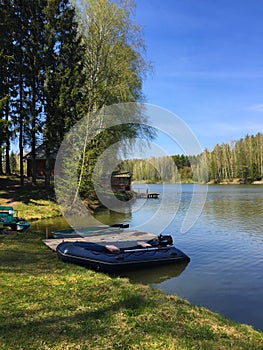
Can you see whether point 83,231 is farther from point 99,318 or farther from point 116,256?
point 99,318

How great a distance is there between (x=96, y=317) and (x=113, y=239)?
344 inches

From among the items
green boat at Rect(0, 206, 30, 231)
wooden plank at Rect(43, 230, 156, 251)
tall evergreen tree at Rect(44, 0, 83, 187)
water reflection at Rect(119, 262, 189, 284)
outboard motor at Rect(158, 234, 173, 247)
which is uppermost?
tall evergreen tree at Rect(44, 0, 83, 187)

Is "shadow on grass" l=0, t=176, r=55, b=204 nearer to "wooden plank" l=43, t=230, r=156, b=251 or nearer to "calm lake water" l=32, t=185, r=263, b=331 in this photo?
"calm lake water" l=32, t=185, r=263, b=331

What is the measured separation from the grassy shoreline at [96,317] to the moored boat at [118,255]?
4.45 ft

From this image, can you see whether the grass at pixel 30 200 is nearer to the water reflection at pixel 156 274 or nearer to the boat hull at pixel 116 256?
the boat hull at pixel 116 256

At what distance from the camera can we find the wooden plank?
43.4 feet

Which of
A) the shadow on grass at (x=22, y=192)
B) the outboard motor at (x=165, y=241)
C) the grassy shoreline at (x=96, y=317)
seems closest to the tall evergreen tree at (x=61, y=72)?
the shadow on grass at (x=22, y=192)

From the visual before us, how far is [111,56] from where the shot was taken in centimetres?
2433

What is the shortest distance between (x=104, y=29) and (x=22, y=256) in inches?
742

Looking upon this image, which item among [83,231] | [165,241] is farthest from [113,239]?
[165,241]

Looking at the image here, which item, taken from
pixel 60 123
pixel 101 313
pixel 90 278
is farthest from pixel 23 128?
pixel 101 313

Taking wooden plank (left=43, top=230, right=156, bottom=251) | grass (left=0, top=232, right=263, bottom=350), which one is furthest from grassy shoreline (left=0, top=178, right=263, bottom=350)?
wooden plank (left=43, top=230, right=156, bottom=251)

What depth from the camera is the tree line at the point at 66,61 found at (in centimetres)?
2367

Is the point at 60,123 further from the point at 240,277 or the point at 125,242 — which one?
the point at 240,277
